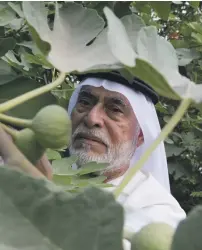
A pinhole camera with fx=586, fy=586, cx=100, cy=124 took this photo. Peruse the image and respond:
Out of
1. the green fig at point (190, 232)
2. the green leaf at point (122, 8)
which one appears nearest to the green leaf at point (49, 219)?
the green fig at point (190, 232)

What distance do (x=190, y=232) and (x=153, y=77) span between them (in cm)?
10

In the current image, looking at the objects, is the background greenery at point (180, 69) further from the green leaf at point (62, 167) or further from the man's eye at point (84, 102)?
the man's eye at point (84, 102)

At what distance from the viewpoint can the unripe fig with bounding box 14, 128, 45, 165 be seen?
32cm

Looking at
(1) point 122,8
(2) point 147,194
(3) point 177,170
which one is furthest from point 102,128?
(1) point 122,8

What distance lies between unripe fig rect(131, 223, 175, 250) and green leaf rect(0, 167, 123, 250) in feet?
0.10

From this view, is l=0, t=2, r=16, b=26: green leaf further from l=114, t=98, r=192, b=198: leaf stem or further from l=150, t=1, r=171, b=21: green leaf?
l=114, t=98, r=192, b=198: leaf stem

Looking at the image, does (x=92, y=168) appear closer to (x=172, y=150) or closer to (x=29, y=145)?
(x=29, y=145)

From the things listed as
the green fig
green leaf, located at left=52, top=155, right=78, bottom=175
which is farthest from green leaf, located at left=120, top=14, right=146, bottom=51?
green leaf, located at left=52, top=155, right=78, bottom=175

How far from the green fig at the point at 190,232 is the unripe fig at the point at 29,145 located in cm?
13

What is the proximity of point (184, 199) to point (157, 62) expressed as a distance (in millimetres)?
3142

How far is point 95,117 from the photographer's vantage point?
9.72ft

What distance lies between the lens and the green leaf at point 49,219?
0.22 m

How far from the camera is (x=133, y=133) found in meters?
3.18

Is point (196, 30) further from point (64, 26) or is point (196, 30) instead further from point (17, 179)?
point (17, 179)
